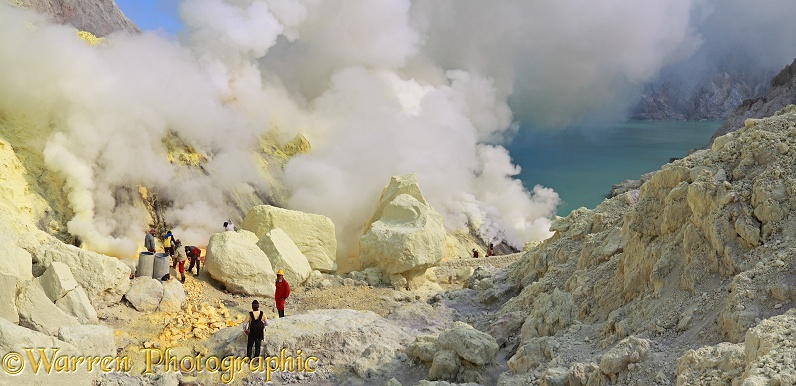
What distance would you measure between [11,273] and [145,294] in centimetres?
206

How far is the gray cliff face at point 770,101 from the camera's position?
26.6 meters

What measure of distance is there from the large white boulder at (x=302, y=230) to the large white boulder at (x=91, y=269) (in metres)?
4.26

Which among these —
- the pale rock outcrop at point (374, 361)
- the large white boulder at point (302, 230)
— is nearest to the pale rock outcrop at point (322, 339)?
the pale rock outcrop at point (374, 361)

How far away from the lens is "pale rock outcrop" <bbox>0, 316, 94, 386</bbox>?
5.85m

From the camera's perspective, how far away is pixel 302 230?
13.3m

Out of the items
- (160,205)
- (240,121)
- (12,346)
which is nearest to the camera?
(12,346)

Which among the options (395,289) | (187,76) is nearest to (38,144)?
(187,76)

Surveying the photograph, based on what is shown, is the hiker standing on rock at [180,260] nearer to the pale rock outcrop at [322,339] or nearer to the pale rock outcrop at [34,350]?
the pale rock outcrop at [322,339]

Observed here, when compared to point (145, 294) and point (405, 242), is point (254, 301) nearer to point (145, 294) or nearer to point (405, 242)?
point (145, 294)

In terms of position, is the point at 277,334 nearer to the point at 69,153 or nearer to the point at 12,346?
the point at 12,346

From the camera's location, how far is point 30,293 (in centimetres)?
736

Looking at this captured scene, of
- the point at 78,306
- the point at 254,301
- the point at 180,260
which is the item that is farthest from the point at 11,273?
the point at 180,260

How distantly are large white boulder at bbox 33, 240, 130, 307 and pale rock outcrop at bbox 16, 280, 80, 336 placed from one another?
37.3 inches

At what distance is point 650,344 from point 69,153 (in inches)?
500
